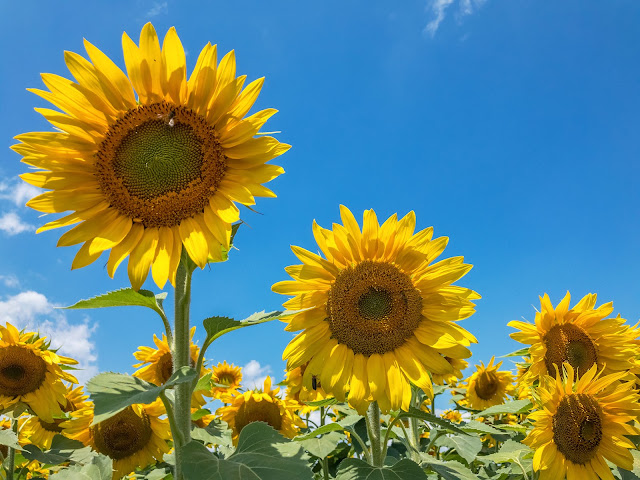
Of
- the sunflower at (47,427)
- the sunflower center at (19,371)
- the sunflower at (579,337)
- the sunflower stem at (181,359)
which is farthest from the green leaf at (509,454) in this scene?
the sunflower at (47,427)

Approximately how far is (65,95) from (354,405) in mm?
2628

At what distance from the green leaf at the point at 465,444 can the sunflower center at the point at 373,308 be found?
1504mm

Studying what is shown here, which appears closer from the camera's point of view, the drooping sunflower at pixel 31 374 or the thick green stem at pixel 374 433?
the thick green stem at pixel 374 433

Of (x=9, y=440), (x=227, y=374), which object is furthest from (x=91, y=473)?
(x=227, y=374)

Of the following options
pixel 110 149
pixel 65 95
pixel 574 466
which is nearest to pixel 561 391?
pixel 574 466

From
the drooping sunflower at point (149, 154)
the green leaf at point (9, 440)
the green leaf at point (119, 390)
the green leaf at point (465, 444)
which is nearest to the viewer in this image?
the green leaf at point (119, 390)

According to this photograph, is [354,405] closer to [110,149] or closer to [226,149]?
[226,149]

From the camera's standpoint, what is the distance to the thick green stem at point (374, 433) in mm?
3541

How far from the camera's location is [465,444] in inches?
187

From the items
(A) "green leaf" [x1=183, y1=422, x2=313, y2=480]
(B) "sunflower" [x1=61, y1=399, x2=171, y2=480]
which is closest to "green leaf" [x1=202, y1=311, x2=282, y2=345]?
(A) "green leaf" [x1=183, y1=422, x2=313, y2=480]

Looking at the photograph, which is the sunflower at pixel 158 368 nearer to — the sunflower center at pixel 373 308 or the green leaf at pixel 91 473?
the green leaf at pixel 91 473

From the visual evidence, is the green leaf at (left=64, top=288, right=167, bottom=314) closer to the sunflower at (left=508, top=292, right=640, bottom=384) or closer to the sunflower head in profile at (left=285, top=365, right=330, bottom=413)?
the sunflower head in profile at (left=285, top=365, right=330, bottom=413)

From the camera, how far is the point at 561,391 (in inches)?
174

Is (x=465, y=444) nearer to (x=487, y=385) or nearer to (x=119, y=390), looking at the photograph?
(x=119, y=390)
